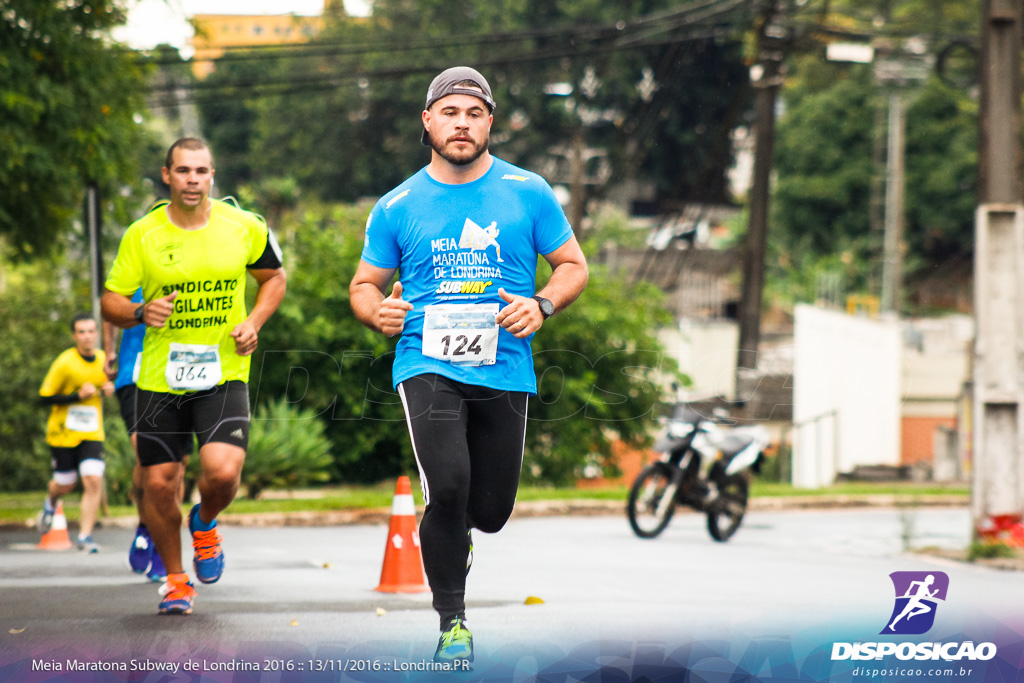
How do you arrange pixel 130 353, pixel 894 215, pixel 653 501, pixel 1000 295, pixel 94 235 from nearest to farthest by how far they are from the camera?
1. pixel 130 353
2. pixel 1000 295
3. pixel 94 235
4. pixel 653 501
5. pixel 894 215

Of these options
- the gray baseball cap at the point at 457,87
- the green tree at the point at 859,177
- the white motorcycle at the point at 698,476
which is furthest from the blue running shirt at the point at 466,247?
the green tree at the point at 859,177

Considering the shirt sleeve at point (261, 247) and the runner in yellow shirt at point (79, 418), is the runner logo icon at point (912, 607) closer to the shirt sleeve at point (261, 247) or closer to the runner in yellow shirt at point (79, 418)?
the shirt sleeve at point (261, 247)

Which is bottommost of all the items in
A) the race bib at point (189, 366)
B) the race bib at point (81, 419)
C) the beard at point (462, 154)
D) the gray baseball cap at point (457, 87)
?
the race bib at point (81, 419)

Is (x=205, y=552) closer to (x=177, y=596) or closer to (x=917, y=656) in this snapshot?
(x=177, y=596)

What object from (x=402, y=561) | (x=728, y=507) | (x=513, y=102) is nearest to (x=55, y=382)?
(x=402, y=561)

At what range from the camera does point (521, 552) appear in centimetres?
1040

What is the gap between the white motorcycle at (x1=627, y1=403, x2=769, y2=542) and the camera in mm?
12367

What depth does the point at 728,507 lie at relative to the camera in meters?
12.6

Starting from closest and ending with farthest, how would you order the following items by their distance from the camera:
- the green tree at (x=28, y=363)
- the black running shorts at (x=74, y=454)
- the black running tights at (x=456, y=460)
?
the black running tights at (x=456, y=460) < the black running shorts at (x=74, y=454) < the green tree at (x=28, y=363)

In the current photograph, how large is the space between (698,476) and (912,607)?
7.50 metres

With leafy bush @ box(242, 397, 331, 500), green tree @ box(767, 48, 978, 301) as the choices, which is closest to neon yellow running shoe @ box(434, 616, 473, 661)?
leafy bush @ box(242, 397, 331, 500)

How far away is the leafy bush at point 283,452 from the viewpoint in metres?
15.0

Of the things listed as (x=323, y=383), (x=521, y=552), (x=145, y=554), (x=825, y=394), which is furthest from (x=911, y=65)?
(x=145, y=554)

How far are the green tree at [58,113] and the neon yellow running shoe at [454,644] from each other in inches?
307
